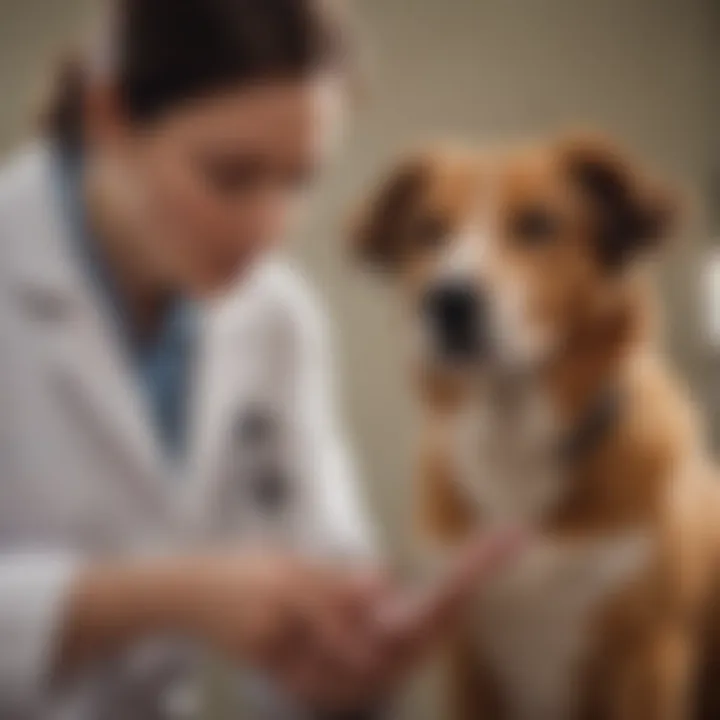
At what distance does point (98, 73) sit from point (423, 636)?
608 millimetres

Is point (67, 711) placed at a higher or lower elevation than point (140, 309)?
lower

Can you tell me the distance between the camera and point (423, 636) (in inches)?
45.5

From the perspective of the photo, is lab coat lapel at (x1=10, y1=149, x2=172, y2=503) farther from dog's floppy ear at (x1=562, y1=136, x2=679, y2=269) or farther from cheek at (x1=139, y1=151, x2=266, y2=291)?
dog's floppy ear at (x1=562, y1=136, x2=679, y2=269)

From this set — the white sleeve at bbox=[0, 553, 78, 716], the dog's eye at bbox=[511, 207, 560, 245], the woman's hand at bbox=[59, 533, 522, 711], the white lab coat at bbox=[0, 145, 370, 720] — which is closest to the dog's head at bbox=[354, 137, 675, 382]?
the dog's eye at bbox=[511, 207, 560, 245]

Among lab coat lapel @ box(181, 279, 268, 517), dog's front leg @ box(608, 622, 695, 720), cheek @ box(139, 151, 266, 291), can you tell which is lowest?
dog's front leg @ box(608, 622, 695, 720)

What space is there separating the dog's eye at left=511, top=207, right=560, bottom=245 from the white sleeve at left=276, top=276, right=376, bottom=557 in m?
0.21

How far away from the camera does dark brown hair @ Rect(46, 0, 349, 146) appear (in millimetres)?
1183

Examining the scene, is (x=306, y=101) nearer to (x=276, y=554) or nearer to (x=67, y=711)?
(x=276, y=554)

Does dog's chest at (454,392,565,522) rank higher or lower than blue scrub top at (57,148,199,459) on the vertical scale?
lower

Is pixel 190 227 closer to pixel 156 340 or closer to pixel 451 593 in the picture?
pixel 156 340

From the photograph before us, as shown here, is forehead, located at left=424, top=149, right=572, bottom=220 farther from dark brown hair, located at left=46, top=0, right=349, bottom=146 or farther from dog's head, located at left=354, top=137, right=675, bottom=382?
dark brown hair, located at left=46, top=0, right=349, bottom=146

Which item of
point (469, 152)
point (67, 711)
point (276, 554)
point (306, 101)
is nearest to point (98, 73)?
point (306, 101)

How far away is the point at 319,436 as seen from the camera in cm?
121

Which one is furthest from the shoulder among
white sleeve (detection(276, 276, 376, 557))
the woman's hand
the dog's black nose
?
the woman's hand
